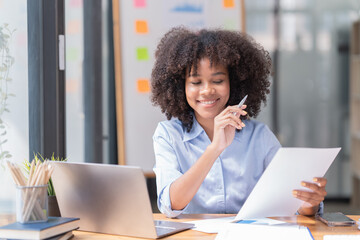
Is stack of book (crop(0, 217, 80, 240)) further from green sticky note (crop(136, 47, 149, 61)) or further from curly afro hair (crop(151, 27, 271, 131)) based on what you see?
green sticky note (crop(136, 47, 149, 61))

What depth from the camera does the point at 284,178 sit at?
1.42 meters

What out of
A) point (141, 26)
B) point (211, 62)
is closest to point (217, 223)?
point (211, 62)

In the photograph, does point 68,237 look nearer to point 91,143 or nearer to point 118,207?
point 118,207

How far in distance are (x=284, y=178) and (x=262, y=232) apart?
17 cm

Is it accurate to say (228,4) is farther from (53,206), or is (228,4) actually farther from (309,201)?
(53,206)

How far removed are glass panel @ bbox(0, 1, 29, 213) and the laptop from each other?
1.32ft

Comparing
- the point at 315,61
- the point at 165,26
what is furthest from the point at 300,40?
the point at 165,26

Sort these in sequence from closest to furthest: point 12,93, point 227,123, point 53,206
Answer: point 53,206 → point 227,123 → point 12,93

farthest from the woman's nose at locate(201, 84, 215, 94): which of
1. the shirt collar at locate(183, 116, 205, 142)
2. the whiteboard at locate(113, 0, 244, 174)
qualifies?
the whiteboard at locate(113, 0, 244, 174)

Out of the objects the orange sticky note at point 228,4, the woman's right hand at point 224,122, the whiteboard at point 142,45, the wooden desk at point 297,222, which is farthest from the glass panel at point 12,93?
the orange sticky note at point 228,4

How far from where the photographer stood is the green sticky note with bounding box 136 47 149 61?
3428 mm

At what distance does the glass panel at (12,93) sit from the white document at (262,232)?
2.68ft

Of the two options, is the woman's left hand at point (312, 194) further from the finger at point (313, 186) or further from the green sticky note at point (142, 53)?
the green sticky note at point (142, 53)

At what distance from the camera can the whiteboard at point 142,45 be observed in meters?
3.42
